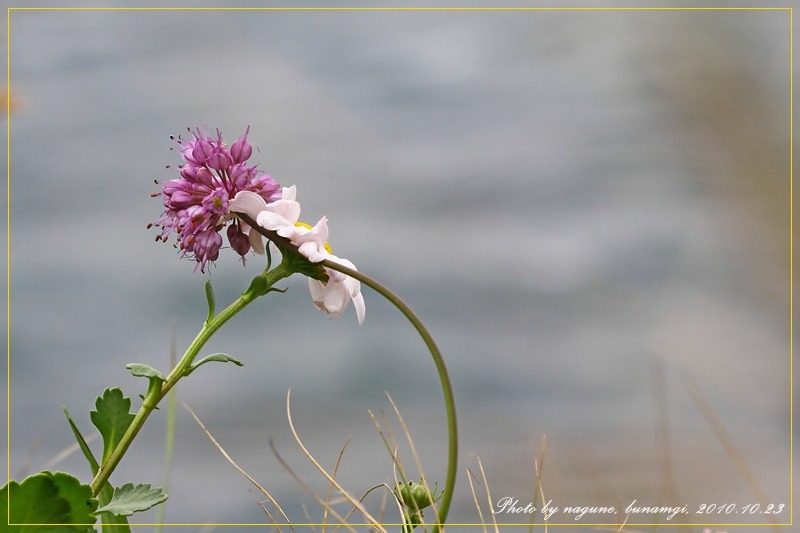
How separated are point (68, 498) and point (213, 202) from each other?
0.26m

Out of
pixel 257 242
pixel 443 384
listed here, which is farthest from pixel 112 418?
pixel 443 384

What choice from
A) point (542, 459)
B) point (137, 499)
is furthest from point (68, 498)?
point (542, 459)

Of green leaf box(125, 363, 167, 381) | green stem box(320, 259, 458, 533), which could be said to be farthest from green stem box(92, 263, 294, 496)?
green stem box(320, 259, 458, 533)

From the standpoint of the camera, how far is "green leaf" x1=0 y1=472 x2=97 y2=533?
0.68 meters

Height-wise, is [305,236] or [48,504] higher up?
[305,236]

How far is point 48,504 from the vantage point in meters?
0.69

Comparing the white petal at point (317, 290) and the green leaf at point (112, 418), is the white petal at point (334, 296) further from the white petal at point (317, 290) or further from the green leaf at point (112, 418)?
the green leaf at point (112, 418)

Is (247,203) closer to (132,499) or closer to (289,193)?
(289,193)

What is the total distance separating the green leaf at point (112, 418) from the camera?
722 mm

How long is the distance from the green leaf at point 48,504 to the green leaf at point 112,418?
0.14ft

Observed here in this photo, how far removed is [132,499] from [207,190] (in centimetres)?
26

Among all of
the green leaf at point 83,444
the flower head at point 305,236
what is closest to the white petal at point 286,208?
the flower head at point 305,236

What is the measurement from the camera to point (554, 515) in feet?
2.98

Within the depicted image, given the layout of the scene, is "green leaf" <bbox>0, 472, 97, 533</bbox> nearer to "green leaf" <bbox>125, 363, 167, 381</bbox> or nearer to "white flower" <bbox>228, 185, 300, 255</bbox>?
"green leaf" <bbox>125, 363, 167, 381</bbox>
